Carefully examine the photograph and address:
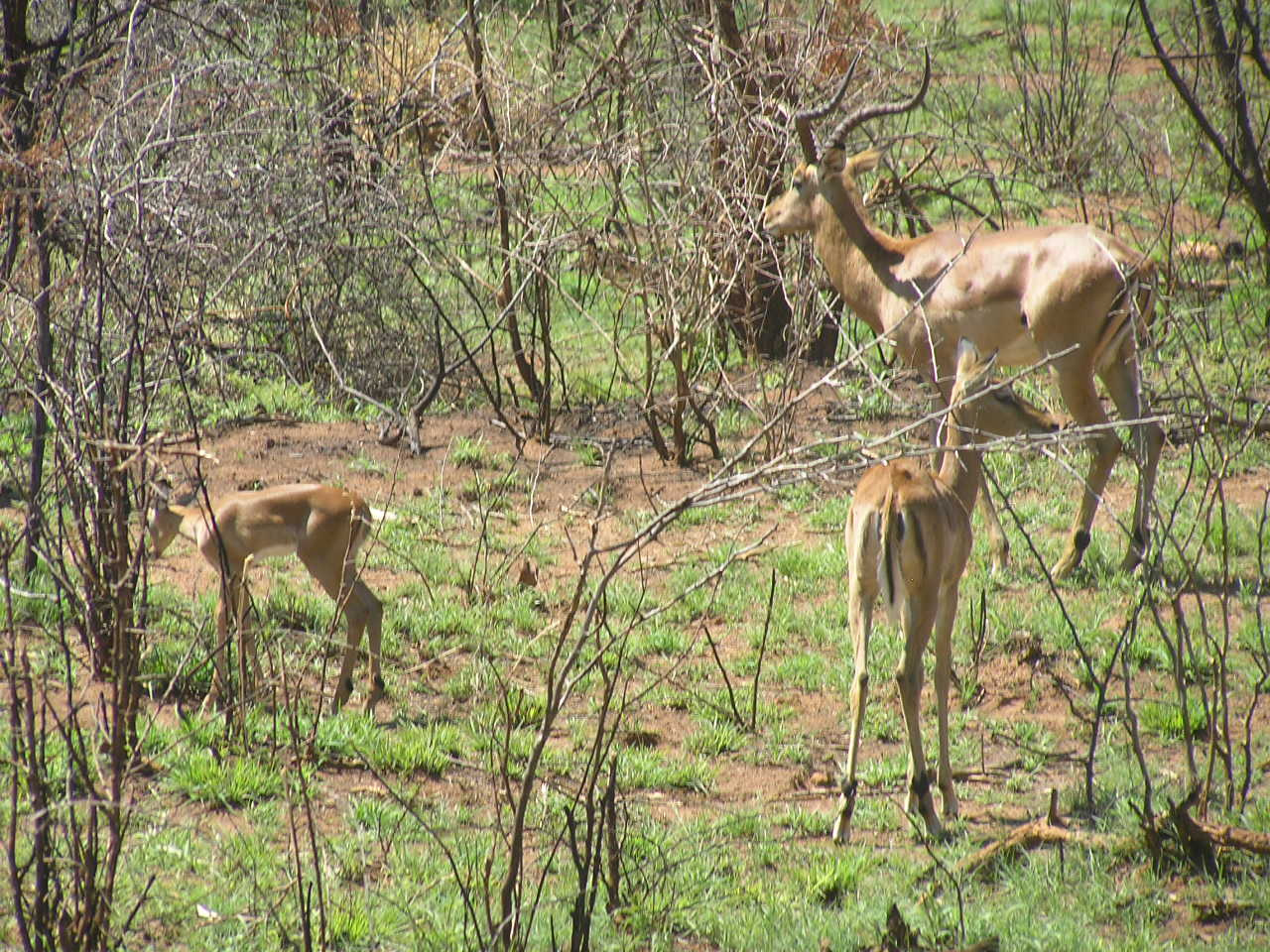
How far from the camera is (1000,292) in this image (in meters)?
9.17

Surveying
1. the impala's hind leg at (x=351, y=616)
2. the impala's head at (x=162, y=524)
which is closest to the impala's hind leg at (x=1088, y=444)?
the impala's hind leg at (x=351, y=616)

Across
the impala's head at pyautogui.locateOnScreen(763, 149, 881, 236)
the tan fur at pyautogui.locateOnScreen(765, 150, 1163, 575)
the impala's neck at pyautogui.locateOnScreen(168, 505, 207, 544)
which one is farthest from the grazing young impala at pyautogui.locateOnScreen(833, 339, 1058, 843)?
the impala's head at pyautogui.locateOnScreen(763, 149, 881, 236)

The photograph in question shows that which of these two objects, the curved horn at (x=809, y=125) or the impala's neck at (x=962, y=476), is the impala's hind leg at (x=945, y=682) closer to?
the impala's neck at (x=962, y=476)

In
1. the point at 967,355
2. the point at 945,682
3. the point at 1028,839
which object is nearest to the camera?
the point at 1028,839

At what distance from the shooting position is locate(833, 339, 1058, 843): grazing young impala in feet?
18.4

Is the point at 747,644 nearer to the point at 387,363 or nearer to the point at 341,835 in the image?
the point at 341,835

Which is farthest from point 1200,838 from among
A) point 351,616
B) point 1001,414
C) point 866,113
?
point 866,113

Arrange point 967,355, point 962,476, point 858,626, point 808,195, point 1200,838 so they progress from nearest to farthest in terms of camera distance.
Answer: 1. point 1200,838
2. point 858,626
3. point 962,476
4. point 967,355
5. point 808,195

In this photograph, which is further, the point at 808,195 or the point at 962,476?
the point at 808,195

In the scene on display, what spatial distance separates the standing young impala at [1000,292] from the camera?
8.62m

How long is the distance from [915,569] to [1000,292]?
395 centimetres

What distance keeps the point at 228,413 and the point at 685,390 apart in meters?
3.35

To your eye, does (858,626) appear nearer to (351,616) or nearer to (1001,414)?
(1001,414)

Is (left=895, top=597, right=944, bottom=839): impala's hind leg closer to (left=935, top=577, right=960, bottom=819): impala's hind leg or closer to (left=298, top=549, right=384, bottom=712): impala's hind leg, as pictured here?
(left=935, top=577, right=960, bottom=819): impala's hind leg
